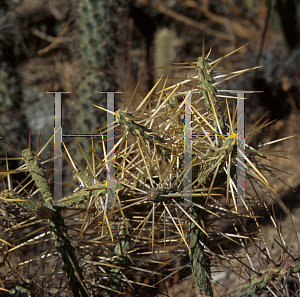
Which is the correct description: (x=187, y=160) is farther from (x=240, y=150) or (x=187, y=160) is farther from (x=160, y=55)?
A: (x=160, y=55)

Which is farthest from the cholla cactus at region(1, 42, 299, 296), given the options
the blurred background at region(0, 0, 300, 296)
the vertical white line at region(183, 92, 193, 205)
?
the blurred background at region(0, 0, 300, 296)

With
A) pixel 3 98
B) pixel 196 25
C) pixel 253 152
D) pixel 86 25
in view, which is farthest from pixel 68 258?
pixel 196 25

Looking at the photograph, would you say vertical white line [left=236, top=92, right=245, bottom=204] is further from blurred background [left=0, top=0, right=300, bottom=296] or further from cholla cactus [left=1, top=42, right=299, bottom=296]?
blurred background [left=0, top=0, right=300, bottom=296]

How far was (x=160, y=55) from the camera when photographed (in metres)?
1.50

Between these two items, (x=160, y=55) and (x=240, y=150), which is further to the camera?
(x=160, y=55)

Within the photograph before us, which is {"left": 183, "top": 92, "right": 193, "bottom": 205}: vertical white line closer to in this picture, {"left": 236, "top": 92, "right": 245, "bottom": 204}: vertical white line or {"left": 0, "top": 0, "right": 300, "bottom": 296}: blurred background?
{"left": 236, "top": 92, "right": 245, "bottom": 204}: vertical white line

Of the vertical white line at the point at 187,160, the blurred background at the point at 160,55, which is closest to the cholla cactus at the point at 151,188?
the vertical white line at the point at 187,160

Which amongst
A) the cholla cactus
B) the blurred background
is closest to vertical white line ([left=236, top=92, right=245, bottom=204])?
the cholla cactus

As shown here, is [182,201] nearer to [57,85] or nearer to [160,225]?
[160,225]

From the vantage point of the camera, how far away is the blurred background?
4.64 feet

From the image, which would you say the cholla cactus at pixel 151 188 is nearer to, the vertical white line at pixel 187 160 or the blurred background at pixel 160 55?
the vertical white line at pixel 187 160

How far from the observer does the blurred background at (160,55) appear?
141 centimetres

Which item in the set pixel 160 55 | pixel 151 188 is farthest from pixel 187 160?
pixel 160 55

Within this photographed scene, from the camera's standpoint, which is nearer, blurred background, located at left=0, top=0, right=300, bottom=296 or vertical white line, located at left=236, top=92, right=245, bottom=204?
vertical white line, located at left=236, top=92, right=245, bottom=204
